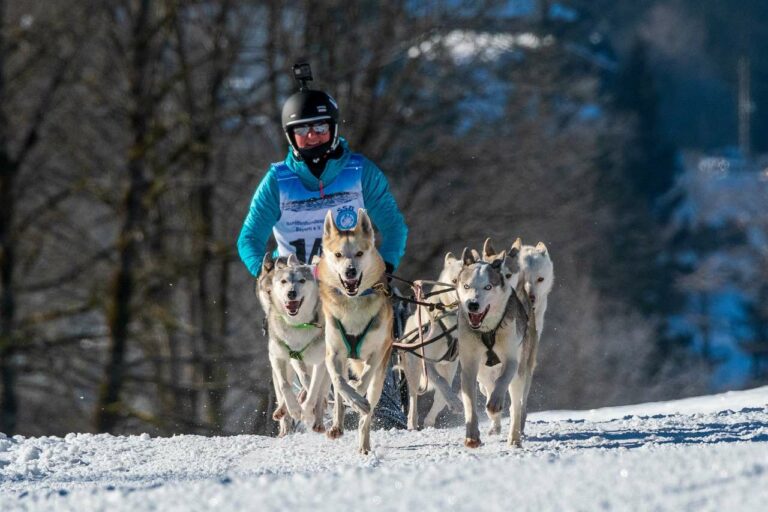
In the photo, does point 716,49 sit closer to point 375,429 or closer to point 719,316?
point 719,316

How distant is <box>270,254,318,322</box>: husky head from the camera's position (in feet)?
28.1

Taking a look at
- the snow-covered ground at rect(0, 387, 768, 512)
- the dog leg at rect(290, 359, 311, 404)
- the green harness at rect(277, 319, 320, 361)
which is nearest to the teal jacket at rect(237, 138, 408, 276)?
the green harness at rect(277, 319, 320, 361)

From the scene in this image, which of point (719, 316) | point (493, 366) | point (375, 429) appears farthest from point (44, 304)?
point (719, 316)

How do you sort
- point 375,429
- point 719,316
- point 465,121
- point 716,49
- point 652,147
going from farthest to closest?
1. point 716,49
2. point 652,147
3. point 719,316
4. point 465,121
5. point 375,429

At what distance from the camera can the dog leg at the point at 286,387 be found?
30.0 ft

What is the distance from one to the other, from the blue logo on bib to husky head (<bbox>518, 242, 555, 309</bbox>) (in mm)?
1107

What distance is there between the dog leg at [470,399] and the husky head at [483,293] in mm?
228

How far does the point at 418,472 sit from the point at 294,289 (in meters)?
2.75

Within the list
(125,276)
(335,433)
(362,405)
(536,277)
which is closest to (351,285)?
(362,405)

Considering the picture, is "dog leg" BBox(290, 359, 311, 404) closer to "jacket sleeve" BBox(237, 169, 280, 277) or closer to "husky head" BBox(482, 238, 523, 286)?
"jacket sleeve" BBox(237, 169, 280, 277)

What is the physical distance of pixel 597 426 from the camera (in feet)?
31.1

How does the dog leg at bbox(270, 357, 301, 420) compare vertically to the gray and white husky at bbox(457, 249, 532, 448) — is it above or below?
below

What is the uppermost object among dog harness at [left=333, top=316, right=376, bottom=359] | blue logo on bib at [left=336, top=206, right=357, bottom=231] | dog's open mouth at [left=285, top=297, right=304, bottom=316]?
blue logo on bib at [left=336, top=206, right=357, bottom=231]

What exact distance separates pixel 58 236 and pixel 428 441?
678 inches
